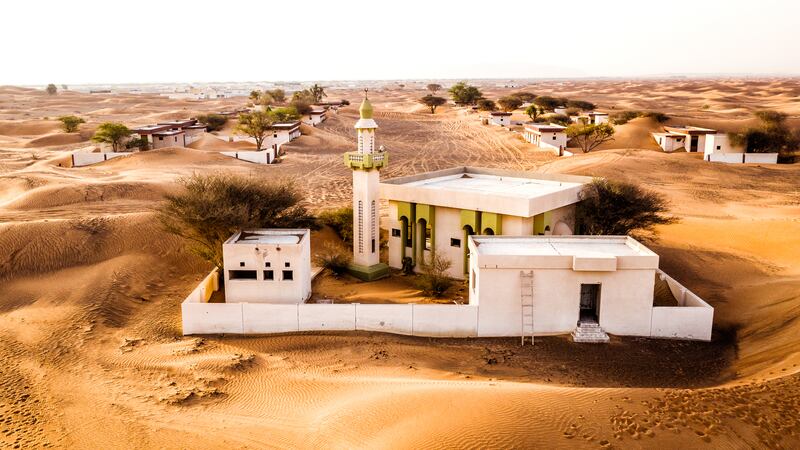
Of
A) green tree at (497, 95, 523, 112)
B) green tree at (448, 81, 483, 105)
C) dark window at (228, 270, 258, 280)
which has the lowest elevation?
dark window at (228, 270, 258, 280)

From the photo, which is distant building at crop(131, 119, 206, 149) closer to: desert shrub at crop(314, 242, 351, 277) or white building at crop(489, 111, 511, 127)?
desert shrub at crop(314, 242, 351, 277)

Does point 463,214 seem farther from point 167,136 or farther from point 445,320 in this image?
point 167,136

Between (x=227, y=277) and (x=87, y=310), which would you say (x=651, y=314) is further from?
(x=87, y=310)

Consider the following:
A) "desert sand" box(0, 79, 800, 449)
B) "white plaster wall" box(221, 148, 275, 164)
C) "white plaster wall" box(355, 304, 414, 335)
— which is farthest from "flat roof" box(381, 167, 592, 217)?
"white plaster wall" box(221, 148, 275, 164)

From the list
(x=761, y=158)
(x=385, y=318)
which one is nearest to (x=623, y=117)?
(x=761, y=158)

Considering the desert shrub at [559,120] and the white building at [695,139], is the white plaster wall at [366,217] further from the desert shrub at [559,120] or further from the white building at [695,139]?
the desert shrub at [559,120]

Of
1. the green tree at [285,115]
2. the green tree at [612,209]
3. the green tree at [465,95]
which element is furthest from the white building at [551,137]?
the green tree at [465,95]
